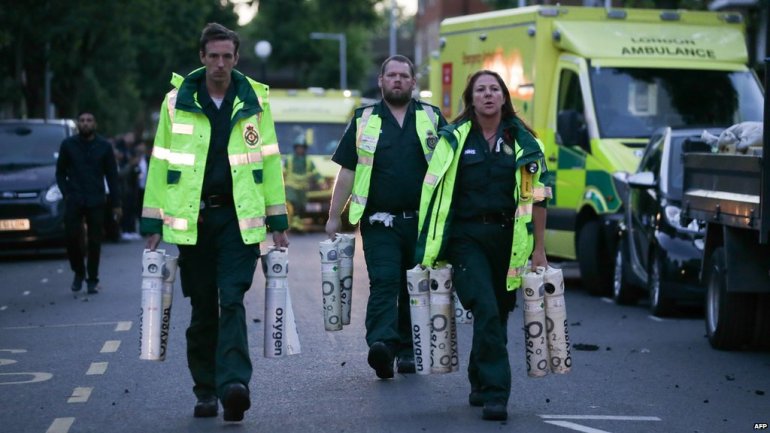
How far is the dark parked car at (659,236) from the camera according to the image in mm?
14250

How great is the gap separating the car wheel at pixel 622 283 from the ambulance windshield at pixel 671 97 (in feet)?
5.59

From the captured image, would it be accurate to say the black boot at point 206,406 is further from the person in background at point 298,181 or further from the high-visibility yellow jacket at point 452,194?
the person in background at point 298,181

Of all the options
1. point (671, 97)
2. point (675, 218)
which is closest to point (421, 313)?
point (675, 218)

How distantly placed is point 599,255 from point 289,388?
7.78m

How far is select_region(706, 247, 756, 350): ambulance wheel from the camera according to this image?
11.9 m

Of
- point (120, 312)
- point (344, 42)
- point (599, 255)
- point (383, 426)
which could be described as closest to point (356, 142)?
point (383, 426)

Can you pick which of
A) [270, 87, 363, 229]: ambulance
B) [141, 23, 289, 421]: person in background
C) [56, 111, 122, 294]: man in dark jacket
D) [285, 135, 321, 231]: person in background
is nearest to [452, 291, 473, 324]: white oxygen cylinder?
[141, 23, 289, 421]: person in background

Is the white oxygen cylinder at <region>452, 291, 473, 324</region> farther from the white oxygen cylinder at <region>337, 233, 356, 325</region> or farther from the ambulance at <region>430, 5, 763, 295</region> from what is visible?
the ambulance at <region>430, 5, 763, 295</region>

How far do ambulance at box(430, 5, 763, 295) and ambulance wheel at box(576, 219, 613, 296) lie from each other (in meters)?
0.01

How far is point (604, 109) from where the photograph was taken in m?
17.3

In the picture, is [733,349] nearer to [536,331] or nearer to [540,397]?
[540,397]

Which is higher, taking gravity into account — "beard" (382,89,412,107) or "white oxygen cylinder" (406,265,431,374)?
"beard" (382,89,412,107)

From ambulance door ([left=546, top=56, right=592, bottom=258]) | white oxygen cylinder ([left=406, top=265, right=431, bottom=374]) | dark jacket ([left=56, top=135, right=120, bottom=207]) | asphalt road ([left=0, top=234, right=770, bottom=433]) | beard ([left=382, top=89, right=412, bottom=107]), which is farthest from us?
ambulance door ([left=546, top=56, right=592, bottom=258])

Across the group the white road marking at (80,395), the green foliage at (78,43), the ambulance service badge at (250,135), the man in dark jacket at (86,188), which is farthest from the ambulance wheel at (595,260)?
the green foliage at (78,43)
